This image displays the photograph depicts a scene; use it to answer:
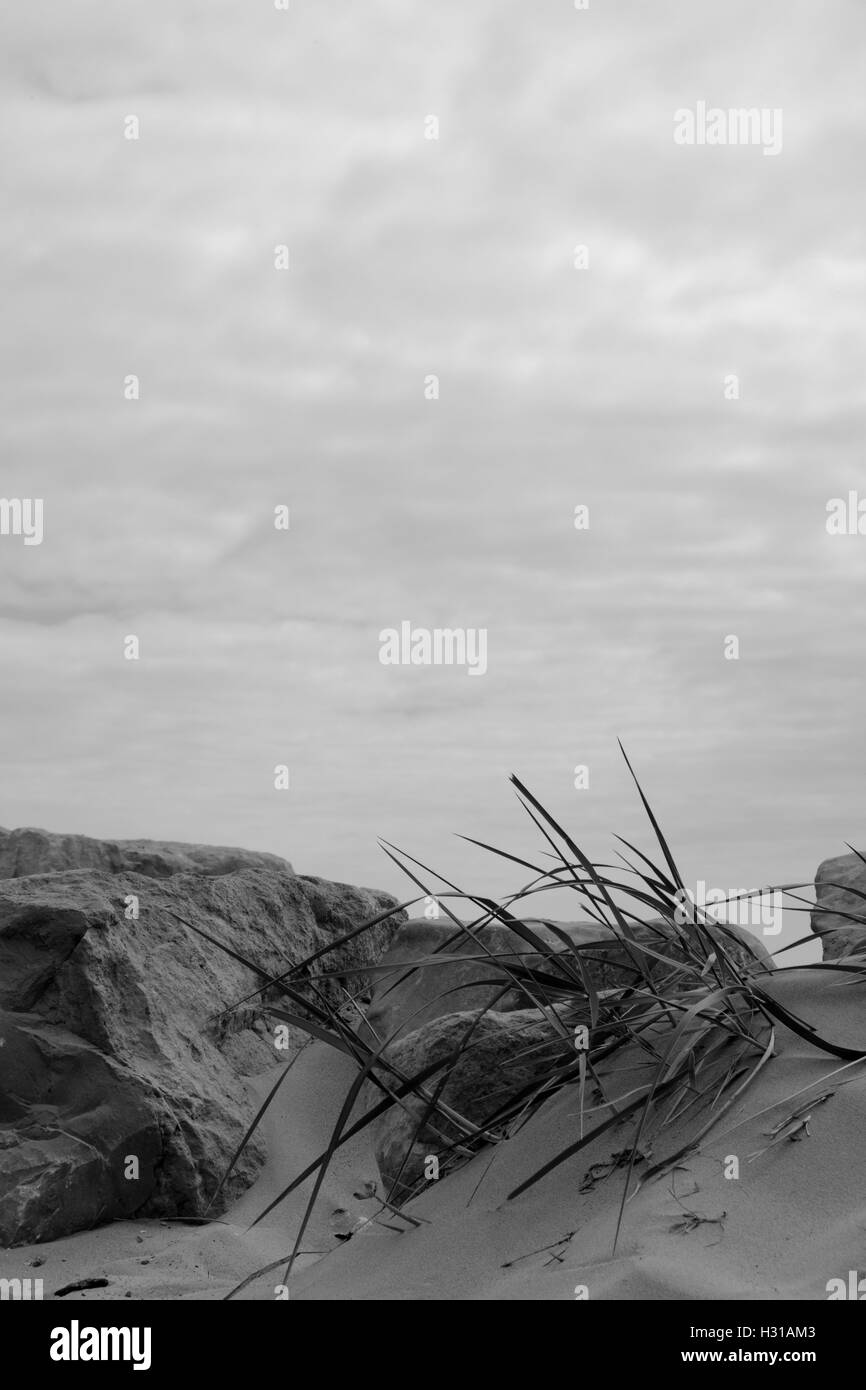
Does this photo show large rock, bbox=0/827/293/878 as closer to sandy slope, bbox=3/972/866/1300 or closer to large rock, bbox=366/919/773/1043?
large rock, bbox=366/919/773/1043

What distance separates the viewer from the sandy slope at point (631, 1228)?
2.37 m

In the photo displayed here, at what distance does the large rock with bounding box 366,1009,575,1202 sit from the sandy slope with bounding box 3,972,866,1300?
13 cm

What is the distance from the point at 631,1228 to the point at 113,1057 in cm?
248

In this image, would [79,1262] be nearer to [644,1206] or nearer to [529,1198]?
[529,1198]

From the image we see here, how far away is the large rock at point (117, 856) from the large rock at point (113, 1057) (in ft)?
5.78

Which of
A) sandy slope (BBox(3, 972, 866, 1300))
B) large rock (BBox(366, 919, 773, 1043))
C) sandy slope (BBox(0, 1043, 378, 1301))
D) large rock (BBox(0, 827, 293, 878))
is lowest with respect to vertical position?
sandy slope (BBox(0, 1043, 378, 1301))

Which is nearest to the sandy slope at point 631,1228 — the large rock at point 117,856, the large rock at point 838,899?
the large rock at point 838,899

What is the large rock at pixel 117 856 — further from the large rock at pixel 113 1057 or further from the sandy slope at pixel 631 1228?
the sandy slope at pixel 631 1228

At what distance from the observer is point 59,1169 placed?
412 cm

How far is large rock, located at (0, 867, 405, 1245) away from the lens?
4176mm

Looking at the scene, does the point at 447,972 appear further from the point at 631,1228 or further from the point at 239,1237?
the point at 631,1228

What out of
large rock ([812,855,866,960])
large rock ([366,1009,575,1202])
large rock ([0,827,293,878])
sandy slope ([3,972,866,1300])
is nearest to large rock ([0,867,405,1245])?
sandy slope ([3,972,866,1300])

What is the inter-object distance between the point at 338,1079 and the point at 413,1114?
1852 mm
